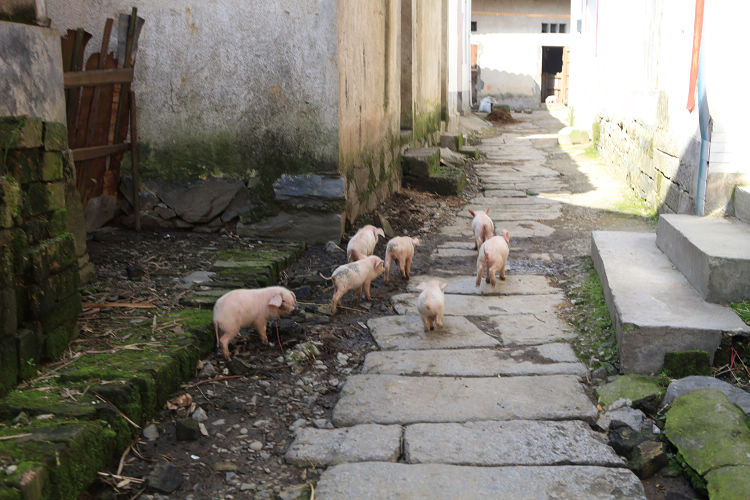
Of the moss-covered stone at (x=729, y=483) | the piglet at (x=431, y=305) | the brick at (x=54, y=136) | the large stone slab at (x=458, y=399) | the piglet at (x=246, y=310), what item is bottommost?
the large stone slab at (x=458, y=399)

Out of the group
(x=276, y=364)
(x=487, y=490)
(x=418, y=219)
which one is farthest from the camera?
(x=418, y=219)

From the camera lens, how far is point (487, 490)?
2629 mm

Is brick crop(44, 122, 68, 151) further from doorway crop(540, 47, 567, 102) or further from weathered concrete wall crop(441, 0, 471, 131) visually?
doorway crop(540, 47, 567, 102)

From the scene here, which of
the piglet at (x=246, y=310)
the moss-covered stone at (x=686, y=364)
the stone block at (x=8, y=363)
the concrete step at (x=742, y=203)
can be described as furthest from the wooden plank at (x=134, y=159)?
the concrete step at (x=742, y=203)

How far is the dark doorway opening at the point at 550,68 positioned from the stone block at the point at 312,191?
28015mm

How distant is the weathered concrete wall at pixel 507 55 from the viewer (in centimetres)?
2844

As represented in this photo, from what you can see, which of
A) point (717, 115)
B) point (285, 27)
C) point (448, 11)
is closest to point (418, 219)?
point (285, 27)

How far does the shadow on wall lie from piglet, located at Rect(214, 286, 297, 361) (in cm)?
2601

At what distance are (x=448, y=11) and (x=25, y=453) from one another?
50.8 feet

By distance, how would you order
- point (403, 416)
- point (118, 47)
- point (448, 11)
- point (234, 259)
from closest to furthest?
point (403, 416) → point (234, 259) → point (118, 47) → point (448, 11)

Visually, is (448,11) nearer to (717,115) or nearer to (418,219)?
(418,219)

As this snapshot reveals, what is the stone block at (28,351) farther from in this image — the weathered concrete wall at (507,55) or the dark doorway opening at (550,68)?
the dark doorway opening at (550,68)

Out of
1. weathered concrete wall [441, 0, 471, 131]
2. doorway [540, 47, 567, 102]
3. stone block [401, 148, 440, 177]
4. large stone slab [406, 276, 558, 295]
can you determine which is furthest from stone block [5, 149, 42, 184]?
doorway [540, 47, 567, 102]

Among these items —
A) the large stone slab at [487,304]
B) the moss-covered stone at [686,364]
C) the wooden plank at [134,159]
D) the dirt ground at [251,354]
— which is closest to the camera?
the dirt ground at [251,354]
